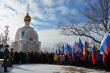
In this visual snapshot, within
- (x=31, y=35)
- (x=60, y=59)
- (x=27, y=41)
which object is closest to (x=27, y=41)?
(x=27, y=41)

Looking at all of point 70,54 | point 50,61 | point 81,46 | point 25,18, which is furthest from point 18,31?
point 81,46

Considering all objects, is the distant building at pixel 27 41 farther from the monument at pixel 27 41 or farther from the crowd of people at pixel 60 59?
the crowd of people at pixel 60 59

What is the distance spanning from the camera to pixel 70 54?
44.6ft

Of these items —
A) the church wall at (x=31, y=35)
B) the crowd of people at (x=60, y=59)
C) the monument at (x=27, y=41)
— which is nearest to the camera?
the crowd of people at (x=60, y=59)

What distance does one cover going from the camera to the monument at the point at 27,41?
27761 millimetres

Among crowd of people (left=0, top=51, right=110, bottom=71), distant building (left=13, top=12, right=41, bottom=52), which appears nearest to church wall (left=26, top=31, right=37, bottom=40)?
distant building (left=13, top=12, right=41, bottom=52)

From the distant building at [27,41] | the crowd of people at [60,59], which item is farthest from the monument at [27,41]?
the crowd of people at [60,59]

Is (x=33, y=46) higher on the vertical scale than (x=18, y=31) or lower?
lower

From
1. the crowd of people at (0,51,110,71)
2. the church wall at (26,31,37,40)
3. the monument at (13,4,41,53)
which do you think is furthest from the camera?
the church wall at (26,31,37,40)

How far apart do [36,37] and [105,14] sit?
821 inches

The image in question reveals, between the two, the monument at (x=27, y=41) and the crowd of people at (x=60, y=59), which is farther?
the monument at (x=27, y=41)

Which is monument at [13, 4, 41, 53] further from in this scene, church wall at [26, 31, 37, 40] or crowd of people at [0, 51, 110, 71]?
crowd of people at [0, 51, 110, 71]

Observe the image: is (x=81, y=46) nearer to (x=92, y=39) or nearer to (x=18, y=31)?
(x=92, y=39)

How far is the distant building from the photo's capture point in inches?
1093
